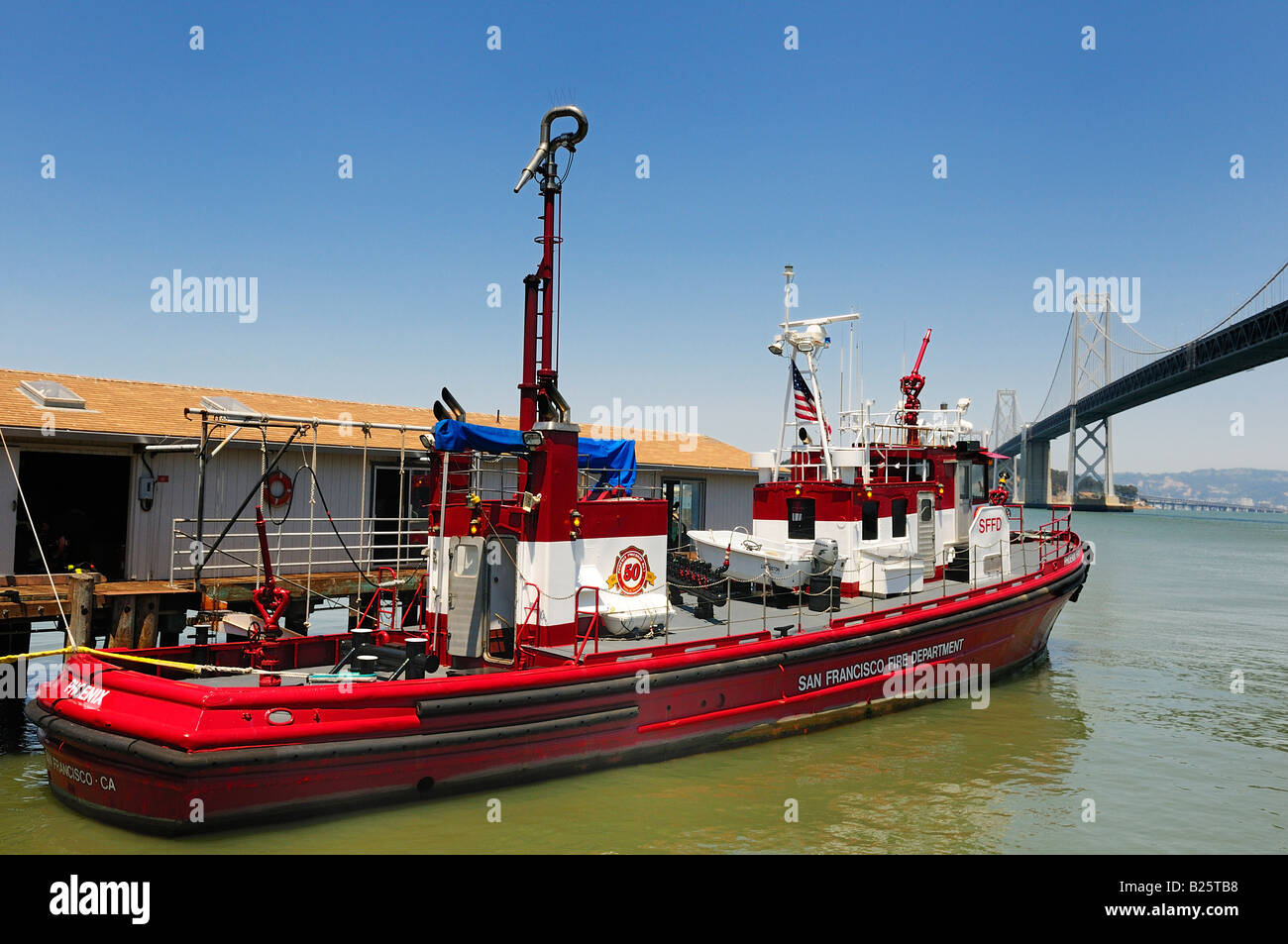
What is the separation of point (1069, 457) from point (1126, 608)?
75009mm

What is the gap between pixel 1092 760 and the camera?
11.0m

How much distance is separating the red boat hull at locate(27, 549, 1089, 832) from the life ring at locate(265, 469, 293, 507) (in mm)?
5703

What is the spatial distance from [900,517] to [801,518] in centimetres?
194

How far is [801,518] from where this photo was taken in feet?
45.8

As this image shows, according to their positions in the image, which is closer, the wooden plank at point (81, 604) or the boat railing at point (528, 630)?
the boat railing at point (528, 630)

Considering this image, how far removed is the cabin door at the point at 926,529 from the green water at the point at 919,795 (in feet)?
8.72

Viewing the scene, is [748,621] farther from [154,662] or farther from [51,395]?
[51,395]

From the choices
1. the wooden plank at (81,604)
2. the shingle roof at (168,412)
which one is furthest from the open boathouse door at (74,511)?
the wooden plank at (81,604)

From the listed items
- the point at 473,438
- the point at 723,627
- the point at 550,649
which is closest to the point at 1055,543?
the point at 723,627

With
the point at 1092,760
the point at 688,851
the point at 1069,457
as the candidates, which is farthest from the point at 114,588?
the point at 1069,457

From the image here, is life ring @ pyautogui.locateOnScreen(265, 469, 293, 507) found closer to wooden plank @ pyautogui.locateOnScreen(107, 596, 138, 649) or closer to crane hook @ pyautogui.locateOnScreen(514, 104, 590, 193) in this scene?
wooden plank @ pyautogui.locateOnScreen(107, 596, 138, 649)

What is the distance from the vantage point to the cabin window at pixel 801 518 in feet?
45.3

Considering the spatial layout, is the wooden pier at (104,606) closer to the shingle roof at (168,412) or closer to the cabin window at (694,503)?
the shingle roof at (168,412)
